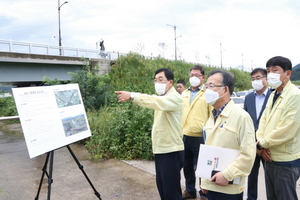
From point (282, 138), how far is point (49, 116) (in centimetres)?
276

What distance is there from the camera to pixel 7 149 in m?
8.24

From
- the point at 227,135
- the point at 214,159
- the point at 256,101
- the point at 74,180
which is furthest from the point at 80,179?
the point at 227,135

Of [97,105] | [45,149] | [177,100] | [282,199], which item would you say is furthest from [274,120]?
[97,105]

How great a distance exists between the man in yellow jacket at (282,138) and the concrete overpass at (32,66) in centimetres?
1348

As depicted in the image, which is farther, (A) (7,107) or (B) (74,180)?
(A) (7,107)

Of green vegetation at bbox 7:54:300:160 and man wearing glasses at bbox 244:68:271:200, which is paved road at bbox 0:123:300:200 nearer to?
green vegetation at bbox 7:54:300:160

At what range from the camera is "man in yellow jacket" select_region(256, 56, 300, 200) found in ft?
8.86

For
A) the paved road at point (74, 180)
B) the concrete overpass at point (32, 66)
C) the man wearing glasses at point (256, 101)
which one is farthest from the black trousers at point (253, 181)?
the concrete overpass at point (32, 66)

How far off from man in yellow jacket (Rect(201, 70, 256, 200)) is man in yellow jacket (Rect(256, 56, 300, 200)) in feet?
2.25

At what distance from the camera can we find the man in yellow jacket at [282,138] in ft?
8.86

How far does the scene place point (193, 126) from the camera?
4.14m

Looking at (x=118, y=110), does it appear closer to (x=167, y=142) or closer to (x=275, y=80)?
(x=167, y=142)

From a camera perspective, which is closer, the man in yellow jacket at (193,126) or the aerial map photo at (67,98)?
the aerial map photo at (67,98)

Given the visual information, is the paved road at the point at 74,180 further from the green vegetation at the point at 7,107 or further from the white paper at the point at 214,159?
the green vegetation at the point at 7,107
